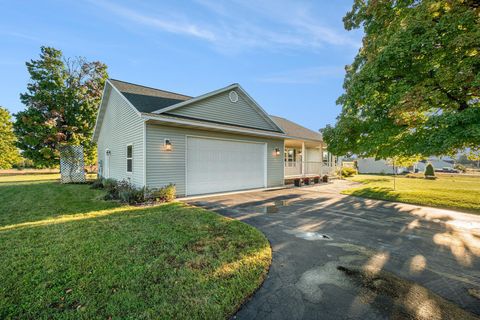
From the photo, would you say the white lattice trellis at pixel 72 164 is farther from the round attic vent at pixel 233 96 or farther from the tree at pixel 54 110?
the round attic vent at pixel 233 96

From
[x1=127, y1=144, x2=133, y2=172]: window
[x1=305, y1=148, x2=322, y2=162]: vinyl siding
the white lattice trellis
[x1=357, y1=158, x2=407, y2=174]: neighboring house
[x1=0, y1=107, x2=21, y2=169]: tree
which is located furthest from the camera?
[x1=0, y1=107, x2=21, y2=169]: tree

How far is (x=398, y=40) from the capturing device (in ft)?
17.7

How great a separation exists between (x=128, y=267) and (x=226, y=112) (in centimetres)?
833

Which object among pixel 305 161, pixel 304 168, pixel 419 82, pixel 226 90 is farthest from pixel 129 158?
pixel 305 161

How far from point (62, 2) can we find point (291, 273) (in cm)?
1257

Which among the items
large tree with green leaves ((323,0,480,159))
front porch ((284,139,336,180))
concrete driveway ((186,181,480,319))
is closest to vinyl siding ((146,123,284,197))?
concrete driveway ((186,181,480,319))

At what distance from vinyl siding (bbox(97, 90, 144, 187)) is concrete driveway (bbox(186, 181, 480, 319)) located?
442cm

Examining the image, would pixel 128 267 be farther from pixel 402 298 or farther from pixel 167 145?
pixel 167 145

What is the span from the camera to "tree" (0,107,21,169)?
94.0 ft

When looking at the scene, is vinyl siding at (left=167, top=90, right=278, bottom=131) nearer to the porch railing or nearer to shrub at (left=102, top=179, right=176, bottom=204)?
shrub at (left=102, top=179, right=176, bottom=204)

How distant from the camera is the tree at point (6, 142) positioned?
1128 inches

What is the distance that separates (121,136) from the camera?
10.5 meters

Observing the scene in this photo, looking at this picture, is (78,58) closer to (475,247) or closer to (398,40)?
(398,40)

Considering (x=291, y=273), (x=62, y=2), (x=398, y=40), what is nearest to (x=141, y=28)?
(x=62, y=2)
